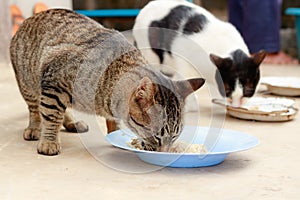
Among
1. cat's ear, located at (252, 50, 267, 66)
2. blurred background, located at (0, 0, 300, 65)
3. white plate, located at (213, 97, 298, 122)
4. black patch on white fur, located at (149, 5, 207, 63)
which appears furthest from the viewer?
blurred background, located at (0, 0, 300, 65)

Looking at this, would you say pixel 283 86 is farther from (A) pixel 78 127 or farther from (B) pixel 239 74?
(A) pixel 78 127

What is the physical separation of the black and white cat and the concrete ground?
594 millimetres

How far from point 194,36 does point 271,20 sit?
217 centimetres

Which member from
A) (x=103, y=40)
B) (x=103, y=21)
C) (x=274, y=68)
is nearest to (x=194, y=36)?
(x=103, y=40)

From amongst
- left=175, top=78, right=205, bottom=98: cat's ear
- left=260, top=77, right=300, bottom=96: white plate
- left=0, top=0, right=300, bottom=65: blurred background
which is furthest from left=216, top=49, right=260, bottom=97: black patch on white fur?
left=0, top=0, right=300, bottom=65: blurred background

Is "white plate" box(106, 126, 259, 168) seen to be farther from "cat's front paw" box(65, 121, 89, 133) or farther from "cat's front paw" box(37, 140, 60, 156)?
"cat's front paw" box(65, 121, 89, 133)

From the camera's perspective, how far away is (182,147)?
2006mm

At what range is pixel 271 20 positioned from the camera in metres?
5.22

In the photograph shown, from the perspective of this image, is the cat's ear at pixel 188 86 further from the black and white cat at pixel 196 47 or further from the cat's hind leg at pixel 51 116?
the black and white cat at pixel 196 47

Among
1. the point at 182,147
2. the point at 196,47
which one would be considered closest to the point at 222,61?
the point at 196,47

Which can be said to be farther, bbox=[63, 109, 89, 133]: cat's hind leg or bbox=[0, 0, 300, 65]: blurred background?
bbox=[0, 0, 300, 65]: blurred background

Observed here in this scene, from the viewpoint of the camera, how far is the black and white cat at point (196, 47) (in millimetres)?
3051

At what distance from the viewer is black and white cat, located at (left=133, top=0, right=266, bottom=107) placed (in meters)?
3.05

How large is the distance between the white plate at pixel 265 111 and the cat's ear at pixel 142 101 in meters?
1.17
